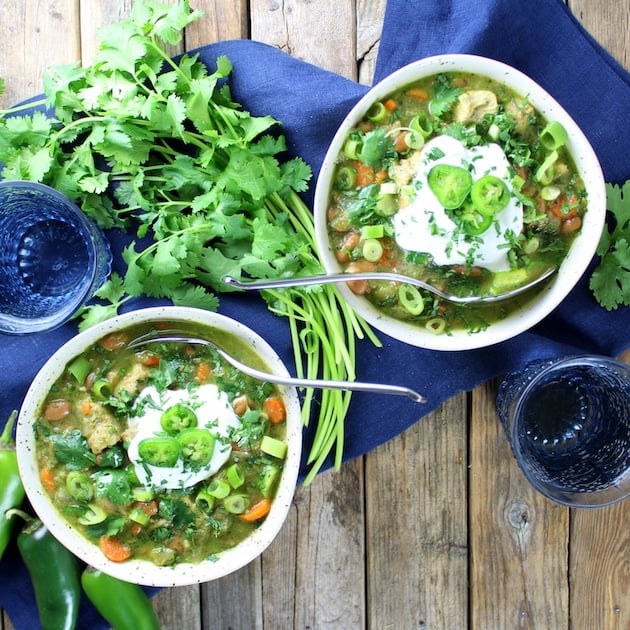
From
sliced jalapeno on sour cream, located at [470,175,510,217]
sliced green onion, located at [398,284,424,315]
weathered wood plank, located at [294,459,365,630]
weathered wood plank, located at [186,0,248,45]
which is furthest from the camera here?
weathered wood plank, located at [294,459,365,630]

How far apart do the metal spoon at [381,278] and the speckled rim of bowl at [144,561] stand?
7.4 inches

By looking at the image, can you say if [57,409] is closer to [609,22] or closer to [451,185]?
[451,185]

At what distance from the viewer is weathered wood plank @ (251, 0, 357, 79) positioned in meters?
2.98

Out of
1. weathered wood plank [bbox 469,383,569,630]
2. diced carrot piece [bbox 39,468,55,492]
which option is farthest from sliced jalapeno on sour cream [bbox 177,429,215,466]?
weathered wood plank [bbox 469,383,569,630]

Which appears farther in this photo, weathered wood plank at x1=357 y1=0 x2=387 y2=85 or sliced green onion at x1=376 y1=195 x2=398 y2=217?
weathered wood plank at x1=357 y1=0 x2=387 y2=85

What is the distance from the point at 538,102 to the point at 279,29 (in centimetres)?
108

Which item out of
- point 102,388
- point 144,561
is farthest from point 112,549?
point 102,388

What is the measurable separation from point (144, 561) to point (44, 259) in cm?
118

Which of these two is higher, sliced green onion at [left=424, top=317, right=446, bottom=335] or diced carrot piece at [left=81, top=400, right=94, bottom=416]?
sliced green onion at [left=424, top=317, right=446, bottom=335]

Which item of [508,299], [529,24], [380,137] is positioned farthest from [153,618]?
[529,24]

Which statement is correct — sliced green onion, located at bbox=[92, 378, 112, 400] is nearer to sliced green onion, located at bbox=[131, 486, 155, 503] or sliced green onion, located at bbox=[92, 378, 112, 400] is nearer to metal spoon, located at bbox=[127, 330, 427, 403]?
metal spoon, located at bbox=[127, 330, 427, 403]

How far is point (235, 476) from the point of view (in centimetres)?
255

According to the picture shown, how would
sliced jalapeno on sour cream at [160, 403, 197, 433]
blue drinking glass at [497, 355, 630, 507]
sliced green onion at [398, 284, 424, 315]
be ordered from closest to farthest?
1. sliced jalapeno on sour cream at [160, 403, 197, 433]
2. sliced green onion at [398, 284, 424, 315]
3. blue drinking glass at [497, 355, 630, 507]

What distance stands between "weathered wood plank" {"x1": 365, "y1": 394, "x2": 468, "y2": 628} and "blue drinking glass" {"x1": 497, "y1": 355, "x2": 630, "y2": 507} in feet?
0.95
